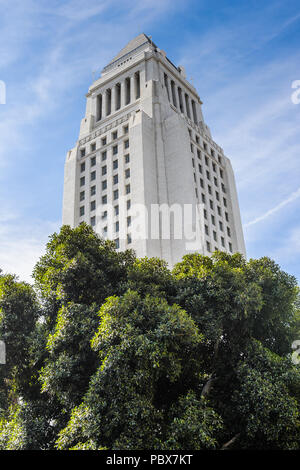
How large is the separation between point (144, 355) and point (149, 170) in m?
28.1

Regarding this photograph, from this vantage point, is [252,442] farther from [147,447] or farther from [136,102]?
[136,102]

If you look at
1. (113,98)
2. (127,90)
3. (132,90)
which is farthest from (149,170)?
(127,90)

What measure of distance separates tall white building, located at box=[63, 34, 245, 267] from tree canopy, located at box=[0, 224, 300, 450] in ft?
52.7

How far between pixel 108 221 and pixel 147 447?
2769cm

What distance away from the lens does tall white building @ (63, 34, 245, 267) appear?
123ft

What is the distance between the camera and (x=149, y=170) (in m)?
40.2

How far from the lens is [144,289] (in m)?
18.2

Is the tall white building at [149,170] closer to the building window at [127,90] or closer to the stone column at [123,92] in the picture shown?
the stone column at [123,92]

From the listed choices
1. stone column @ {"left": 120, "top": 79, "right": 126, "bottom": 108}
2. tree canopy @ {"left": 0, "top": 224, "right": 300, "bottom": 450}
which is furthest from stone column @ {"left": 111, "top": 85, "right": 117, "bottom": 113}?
tree canopy @ {"left": 0, "top": 224, "right": 300, "bottom": 450}

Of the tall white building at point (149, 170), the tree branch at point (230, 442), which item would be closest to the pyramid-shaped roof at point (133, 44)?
the tall white building at point (149, 170)

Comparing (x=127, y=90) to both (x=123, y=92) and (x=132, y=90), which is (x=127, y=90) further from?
(x=132, y=90)

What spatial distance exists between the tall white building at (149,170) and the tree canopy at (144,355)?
16.1 m

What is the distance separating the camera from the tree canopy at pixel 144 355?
13.9 m

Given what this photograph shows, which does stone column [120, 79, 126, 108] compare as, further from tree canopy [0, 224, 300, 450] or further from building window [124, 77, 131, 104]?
tree canopy [0, 224, 300, 450]
